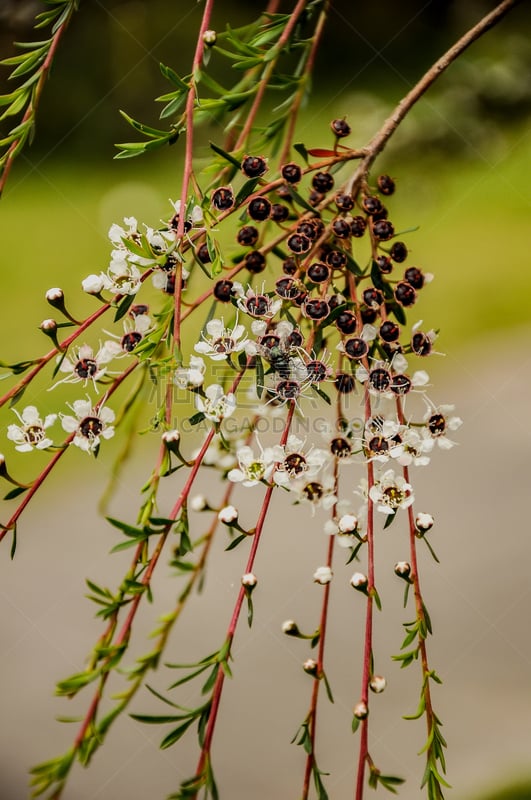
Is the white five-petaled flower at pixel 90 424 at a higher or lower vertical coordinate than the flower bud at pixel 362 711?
higher

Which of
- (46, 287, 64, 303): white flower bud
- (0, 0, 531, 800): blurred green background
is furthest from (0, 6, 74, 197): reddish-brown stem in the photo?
(0, 0, 531, 800): blurred green background

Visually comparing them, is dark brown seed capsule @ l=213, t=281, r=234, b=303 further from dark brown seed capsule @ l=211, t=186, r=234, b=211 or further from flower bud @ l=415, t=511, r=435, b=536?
flower bud @ l=415, t=511, r=435, b=536

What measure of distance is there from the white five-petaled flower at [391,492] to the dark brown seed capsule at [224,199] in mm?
147

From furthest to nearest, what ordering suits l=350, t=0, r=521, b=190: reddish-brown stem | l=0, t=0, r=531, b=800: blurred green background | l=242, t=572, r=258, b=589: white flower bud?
l=0, t=0, r=531, b=800: blurred green background
l=350, t=0, r=521, b=190: reddish-brown stem
l=242, t=572, r=258, b=589: white flower bud

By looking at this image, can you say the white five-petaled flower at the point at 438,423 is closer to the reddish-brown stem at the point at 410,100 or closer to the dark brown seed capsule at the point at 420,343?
the dark brown seed capsule at the point at 420,343

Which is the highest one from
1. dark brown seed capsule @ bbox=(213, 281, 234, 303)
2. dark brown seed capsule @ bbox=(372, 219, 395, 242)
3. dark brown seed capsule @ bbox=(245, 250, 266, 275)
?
dark brown seed capsule @ bbox=(372, 219, 395, 242)

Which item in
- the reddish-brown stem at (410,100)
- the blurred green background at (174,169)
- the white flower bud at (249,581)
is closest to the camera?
the white flower bud at (249,581)

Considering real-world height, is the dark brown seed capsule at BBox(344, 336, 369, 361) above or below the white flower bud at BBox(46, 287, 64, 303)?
above

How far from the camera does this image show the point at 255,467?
1.14 ft

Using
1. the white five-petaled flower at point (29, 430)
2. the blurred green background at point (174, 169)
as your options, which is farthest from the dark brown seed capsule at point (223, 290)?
the blurred green background at point (174, 169)

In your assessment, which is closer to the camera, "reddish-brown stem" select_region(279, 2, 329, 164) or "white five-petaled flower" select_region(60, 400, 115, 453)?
"white five-petaled flower" select_region(60, 400, 115, 453)

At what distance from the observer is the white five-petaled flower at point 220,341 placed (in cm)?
34

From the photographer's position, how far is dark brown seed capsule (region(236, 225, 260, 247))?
0.39 meters

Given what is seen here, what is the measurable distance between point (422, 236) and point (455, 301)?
0.19 metres
